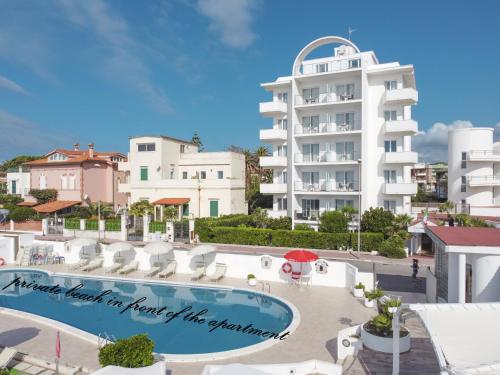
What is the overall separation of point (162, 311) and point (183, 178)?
3280 centimetres

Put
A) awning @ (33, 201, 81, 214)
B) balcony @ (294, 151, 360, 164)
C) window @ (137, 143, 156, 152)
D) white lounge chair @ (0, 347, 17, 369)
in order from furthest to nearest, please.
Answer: window @ (137, 143, 156, 152), awning @ (33, 201, 81, 214), balcony @ (294, 151, 360, 164), white lounge chair @ (0, 347, 17, 369)

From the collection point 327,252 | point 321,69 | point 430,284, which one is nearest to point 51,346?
point 430,284

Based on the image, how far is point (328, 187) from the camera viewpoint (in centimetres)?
3797

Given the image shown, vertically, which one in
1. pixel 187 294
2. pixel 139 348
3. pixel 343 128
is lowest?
pixel 187 294

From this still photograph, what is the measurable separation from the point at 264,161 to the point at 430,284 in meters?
25.3

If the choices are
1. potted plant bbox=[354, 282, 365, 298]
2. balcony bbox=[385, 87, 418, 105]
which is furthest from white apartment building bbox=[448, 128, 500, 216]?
potted plant bbox=[354, 282, 365, 298]

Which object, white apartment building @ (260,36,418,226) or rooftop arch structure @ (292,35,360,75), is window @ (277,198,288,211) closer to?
white apartment building @ (260,36,418,226)

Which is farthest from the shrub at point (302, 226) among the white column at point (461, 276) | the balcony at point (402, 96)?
the white column at point (461, 276)

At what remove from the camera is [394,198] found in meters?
36.7

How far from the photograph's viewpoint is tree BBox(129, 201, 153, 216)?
41981 millimetres

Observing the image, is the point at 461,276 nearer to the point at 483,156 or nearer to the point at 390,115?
the point at 390,115

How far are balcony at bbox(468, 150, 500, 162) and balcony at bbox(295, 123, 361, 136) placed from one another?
674 inches

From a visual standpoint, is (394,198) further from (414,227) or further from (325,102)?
(325,102)

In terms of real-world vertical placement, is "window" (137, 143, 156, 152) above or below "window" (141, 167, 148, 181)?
above
